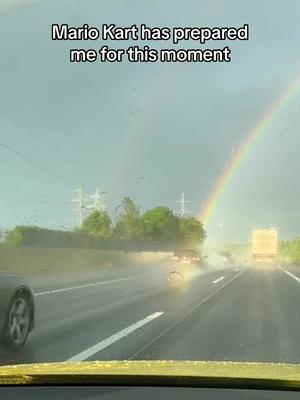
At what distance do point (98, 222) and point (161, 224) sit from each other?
20662 mm

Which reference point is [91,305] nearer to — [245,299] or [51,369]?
[245,299]

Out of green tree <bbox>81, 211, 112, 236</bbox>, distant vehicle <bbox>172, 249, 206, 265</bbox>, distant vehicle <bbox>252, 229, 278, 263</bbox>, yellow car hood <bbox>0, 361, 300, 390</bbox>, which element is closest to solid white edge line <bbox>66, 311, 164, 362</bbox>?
yellow car hood <bbox>0, 361, 300, 390</bbox>

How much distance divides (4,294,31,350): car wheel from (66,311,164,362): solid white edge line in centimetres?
88

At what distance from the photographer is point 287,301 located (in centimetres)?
2036

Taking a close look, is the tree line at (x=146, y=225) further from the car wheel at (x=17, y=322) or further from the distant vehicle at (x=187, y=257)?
the car wheel at (x=17, y=322)

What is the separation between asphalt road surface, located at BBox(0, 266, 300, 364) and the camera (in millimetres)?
9836

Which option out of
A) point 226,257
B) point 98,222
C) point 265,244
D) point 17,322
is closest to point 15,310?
point 17,322

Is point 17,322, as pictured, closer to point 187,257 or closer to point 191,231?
point 187,257

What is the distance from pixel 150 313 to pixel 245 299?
18.6 feet

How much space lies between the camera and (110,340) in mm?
11367

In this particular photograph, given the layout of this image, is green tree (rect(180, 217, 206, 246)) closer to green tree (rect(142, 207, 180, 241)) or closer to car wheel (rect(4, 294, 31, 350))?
green tree (rect(142, 207, 180, 241))

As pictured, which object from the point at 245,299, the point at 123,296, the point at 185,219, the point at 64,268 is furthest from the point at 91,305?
the point at 185,219

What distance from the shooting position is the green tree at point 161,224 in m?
97.9

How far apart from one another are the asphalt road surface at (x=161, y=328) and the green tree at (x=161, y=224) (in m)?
73.4
